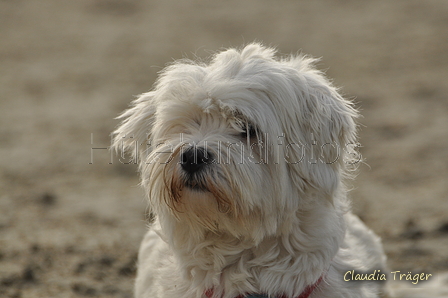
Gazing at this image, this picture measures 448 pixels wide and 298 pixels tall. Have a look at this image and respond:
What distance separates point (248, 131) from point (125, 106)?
20.8 feet

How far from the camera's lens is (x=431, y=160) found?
6.99m

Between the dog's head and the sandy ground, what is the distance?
1.96m

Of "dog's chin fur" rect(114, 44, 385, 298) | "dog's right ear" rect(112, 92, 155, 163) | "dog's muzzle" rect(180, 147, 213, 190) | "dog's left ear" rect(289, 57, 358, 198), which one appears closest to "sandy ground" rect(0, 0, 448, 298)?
"dog's right ear" rect(112, 92, 155, 163)

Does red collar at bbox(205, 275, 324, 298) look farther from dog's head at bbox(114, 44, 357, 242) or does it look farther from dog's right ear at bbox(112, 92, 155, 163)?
dog's right ear at bbox(112, 92, 155, 163)

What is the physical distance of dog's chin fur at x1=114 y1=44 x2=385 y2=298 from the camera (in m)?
3.12

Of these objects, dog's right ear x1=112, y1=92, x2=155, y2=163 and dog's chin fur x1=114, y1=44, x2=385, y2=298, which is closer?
dog's chin fur x1=114, y1=44, x2=385, y2=298

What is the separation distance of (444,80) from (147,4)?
30.2 feet

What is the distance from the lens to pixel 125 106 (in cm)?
932

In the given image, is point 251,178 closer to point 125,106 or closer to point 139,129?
point 139,129

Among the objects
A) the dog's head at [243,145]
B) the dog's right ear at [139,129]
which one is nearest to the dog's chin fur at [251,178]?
the dog's head at [243,145]

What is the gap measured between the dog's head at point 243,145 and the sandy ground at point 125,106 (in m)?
1.96

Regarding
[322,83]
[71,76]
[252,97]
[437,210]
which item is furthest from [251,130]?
[71,76]

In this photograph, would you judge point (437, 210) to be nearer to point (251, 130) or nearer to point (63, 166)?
point (251, 130)

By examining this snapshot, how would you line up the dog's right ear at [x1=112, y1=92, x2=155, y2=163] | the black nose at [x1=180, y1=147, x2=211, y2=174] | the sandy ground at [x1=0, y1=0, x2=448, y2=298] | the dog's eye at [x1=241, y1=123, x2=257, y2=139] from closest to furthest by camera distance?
the black nose at [x1=180, y1=147, x2=211, y2=174] < the dog's eye at [x1=241, y1=123, x2=257, y2=139] < the dog's right ear at [x1=112, y1=92, x2=155, y2=163] < the sandy ground at [x1=0, y1=0, x2=448, y2=298]
